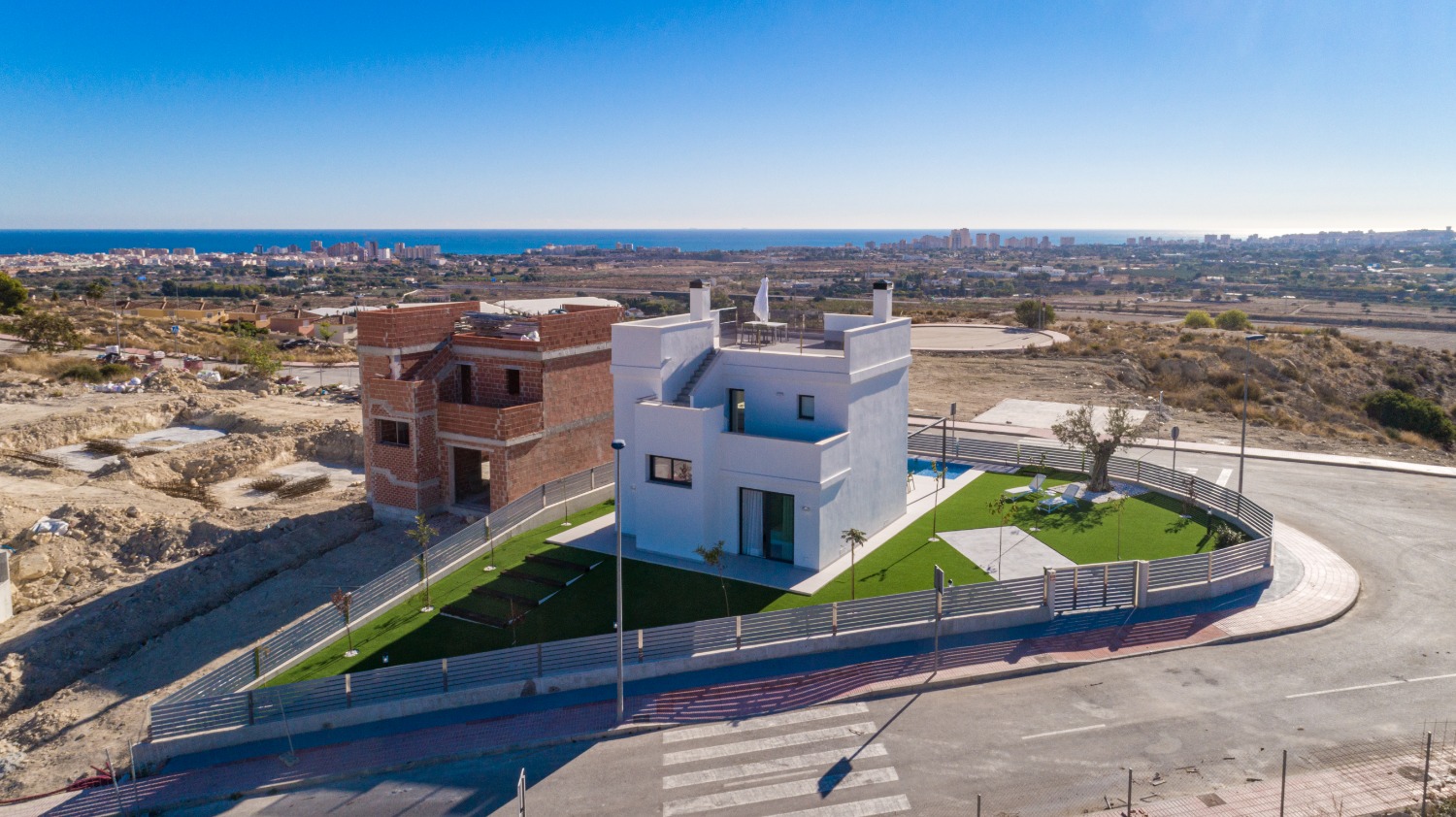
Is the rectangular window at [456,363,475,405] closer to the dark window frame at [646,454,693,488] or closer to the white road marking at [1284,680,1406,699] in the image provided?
the dark window frame at [646,454,693,488]

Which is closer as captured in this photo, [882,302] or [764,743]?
[764,743]

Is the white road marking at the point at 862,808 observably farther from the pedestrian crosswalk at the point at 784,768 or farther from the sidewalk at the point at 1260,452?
the sidewalk at the point at 1260,452

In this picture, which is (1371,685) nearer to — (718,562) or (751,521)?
(718,562)

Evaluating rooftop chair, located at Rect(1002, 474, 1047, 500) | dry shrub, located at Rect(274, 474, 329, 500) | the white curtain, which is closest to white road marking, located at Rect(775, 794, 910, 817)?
the white curtain

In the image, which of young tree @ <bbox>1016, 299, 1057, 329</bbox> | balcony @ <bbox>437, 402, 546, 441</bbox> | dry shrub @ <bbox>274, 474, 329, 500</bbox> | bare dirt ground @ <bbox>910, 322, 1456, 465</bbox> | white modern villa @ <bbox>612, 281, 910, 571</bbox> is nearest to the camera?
white modern villa @ <bbox>612, 281, 910, 571</bbox>

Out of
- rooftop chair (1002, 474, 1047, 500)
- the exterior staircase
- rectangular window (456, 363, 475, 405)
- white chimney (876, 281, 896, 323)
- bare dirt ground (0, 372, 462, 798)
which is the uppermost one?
white chimney (876, 281, 896, 323)

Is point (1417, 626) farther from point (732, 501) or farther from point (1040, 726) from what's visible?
point (732, 501)

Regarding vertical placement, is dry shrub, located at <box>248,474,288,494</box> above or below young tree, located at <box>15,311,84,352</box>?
below

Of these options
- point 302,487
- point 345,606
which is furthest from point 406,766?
point 302,487
